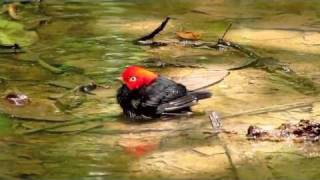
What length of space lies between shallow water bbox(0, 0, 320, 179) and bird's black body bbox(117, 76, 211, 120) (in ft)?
0.21

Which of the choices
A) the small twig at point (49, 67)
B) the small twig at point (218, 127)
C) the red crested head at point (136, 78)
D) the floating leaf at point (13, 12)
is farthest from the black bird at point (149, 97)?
the floating leaf at point (13, 12)

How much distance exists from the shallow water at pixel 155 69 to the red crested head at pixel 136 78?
158mm

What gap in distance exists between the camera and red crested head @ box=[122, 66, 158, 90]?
3.34 m

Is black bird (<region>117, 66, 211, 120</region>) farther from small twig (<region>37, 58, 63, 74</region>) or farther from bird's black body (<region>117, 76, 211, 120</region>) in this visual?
small twig (<region>37, 58, 63, 74</region>)

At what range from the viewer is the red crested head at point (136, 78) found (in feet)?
11.0

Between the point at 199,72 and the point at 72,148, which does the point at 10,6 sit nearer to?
the point at 199,72

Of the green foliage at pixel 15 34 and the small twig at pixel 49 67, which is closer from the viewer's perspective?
the small twig at pixel 49 67

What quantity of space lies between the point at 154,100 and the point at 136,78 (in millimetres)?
124

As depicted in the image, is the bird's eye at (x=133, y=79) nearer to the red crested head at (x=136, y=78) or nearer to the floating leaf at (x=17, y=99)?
the red crested head at (x=136, y=78)

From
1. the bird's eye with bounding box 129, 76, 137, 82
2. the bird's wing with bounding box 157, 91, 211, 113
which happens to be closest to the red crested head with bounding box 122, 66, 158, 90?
the bird's eye with bounding box 129, 76, 137, 82

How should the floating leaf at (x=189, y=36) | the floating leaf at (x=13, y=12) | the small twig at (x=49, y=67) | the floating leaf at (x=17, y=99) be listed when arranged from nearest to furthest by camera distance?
the floating leaf at (x=17, y=99) < the small twig at (x=49, y=67) < the floating leaf at (x=189, y=36) < the floating leaf at (x=13, y=12)

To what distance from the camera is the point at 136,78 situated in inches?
132

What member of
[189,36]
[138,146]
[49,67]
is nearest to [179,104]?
[138,146]

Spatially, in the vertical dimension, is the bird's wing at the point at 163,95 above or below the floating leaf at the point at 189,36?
above
